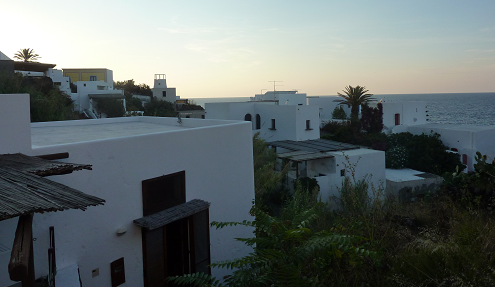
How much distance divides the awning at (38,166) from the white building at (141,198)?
2.42ft

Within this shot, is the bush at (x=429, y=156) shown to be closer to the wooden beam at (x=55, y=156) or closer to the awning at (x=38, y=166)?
the wooden beam at (x=55, y=156)

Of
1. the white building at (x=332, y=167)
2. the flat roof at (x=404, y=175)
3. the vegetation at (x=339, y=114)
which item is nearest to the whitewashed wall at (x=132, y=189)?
the white building at (x=332, y=167)

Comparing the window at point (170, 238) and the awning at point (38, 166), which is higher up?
the awning at point (38, 166)

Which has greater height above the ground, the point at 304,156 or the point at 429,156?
the point at 304,156

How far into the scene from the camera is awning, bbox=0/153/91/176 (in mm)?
4199

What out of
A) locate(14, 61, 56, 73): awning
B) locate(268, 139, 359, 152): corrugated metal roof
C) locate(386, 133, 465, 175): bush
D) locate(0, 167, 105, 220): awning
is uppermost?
locate(14, 61, 56, 73): awning

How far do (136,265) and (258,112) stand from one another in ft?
81.5

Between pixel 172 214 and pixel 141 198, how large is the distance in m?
0.64

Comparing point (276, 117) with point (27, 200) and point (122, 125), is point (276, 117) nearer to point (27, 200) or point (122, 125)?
point (122, 125)

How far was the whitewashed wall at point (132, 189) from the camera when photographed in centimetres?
598

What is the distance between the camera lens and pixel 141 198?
7.07m

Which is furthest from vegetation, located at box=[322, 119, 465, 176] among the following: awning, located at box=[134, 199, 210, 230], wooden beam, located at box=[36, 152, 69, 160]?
wooden beam, located at box=[36, 152, 69, 160]

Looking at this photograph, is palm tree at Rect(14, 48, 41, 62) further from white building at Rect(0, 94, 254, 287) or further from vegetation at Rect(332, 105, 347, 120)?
white building at Rect(0, 94, 254, 287)

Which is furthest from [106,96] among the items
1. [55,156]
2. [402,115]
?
[55,156]
